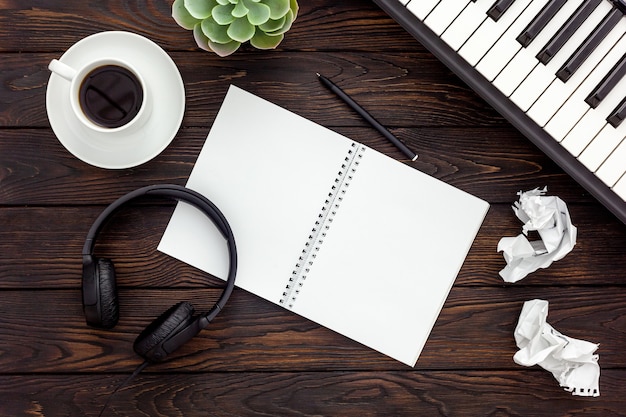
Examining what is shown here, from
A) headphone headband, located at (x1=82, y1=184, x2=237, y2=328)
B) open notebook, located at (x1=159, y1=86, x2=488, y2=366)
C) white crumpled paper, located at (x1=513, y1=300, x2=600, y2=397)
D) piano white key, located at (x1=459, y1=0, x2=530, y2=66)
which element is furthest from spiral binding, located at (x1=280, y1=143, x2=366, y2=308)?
white crumpled paper, located at (x1=513, y1=300, x2=600, y2=397)

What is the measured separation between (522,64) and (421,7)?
0.47 feet

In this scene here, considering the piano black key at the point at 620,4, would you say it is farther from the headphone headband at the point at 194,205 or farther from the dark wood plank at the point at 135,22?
the headphone headband at the point at 194,205

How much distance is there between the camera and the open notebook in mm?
871

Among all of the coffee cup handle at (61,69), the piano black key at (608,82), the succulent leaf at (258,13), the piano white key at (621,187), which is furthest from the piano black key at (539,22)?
the coffee cup handle at (61,69)

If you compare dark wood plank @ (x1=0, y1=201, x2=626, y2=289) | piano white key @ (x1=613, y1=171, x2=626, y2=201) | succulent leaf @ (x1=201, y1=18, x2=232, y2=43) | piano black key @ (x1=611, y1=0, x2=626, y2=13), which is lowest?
dark wood plank @ (x1=0, y1=201, x2=626, y2=289)

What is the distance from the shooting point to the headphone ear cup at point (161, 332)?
80 centimetres

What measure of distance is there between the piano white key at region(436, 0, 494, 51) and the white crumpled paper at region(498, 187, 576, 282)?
26 cm

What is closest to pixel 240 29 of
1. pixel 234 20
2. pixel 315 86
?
pixel 234 20

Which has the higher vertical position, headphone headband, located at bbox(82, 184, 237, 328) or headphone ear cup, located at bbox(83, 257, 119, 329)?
headphone headband, located at bbox(82, 184, 237, 328)

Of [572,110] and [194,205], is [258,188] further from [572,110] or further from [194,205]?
[572,110]

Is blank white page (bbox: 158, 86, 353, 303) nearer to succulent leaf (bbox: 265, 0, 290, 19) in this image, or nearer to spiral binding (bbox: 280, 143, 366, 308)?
spiral binding (bbox: 280, 143, 366, 308)

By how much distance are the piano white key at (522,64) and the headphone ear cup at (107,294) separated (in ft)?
1.87

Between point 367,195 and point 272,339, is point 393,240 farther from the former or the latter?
point 272,339

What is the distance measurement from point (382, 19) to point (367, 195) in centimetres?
26
